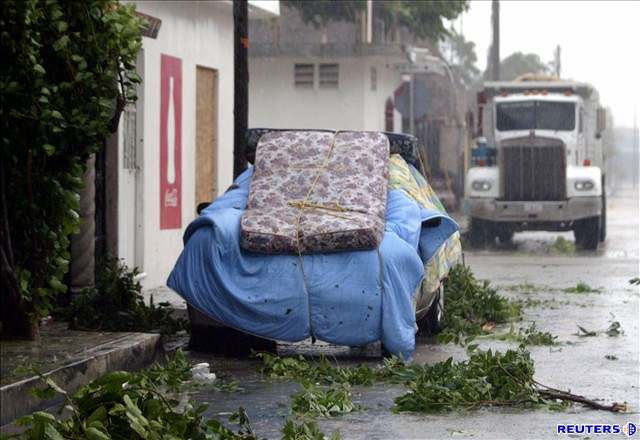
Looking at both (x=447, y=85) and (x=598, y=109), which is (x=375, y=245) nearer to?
(x=598, y=109)

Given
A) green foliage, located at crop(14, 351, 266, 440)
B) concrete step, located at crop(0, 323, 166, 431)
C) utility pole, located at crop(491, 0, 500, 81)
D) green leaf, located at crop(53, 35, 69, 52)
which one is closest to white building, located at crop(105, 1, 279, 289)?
concrete step, located at crop(0, 323, 166, 431)

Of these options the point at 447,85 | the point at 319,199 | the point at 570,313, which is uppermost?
the point at 447,85

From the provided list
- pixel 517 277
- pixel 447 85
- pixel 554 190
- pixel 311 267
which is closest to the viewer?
pixel 311 267

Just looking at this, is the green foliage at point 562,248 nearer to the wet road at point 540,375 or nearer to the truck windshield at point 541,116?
the truck windshield at point 541,116

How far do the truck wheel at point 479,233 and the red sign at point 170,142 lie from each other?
9.32m

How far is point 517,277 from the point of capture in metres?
18.7

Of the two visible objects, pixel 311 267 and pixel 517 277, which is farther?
pixel 517 277

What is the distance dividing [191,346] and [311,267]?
50.2 inches

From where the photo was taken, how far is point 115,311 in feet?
38.1

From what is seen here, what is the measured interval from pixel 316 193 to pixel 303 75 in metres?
25.3

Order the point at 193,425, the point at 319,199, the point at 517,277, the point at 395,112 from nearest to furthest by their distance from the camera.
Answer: the point at 193,425 < the point at 319,199 < the point at 517,277 < the point at 395,112

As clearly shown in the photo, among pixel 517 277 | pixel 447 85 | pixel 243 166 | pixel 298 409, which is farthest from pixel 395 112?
pixel 298 409

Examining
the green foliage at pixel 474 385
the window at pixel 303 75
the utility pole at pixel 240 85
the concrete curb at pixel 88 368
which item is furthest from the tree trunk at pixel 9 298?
the window at pixel 303 75

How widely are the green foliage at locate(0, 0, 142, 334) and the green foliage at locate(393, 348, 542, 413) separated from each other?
2678 millimetres
